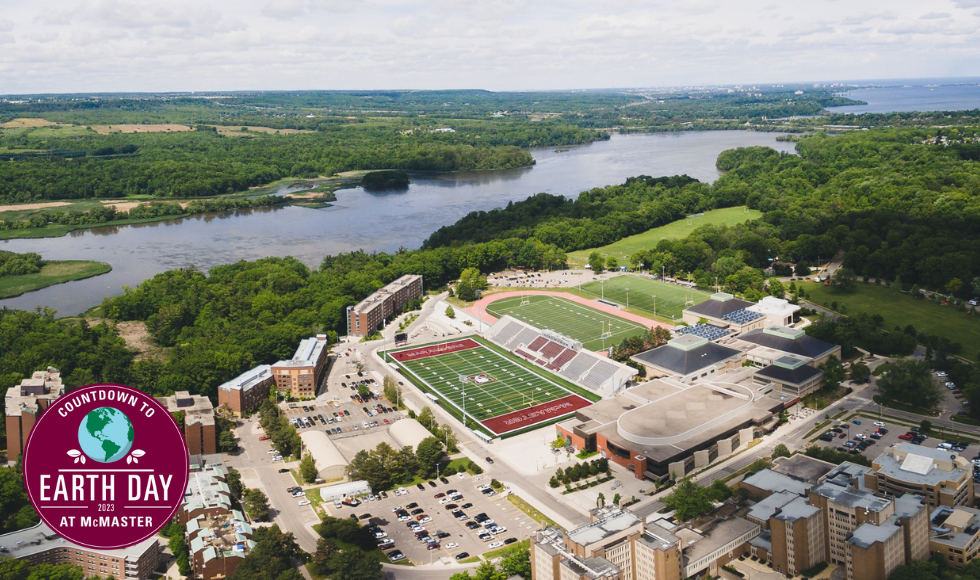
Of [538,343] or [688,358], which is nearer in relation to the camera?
[688,358]

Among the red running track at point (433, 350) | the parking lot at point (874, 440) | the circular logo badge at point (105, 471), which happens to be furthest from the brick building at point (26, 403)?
the parking lot at point (874, 440)

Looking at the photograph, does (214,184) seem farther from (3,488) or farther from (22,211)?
(3,488)

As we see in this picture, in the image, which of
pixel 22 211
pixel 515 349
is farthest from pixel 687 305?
pixel 22 211

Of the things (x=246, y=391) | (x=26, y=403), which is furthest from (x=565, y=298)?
(x=26, y=403)

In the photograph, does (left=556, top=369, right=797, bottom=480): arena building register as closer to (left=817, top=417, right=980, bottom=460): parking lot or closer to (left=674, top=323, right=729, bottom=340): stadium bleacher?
(left=817, top=417, right=980, bottom=460): parking lot

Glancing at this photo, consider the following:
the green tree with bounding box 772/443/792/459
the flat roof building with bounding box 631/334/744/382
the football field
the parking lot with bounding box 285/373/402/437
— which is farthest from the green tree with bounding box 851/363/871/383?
the parking lot with bounding box 285/373/402/437

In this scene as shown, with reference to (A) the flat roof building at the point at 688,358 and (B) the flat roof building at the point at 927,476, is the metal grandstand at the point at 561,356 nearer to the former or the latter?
(A) the flat roof building at the point at 688,358

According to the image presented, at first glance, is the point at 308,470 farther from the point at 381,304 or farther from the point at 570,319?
the point at 570,319
